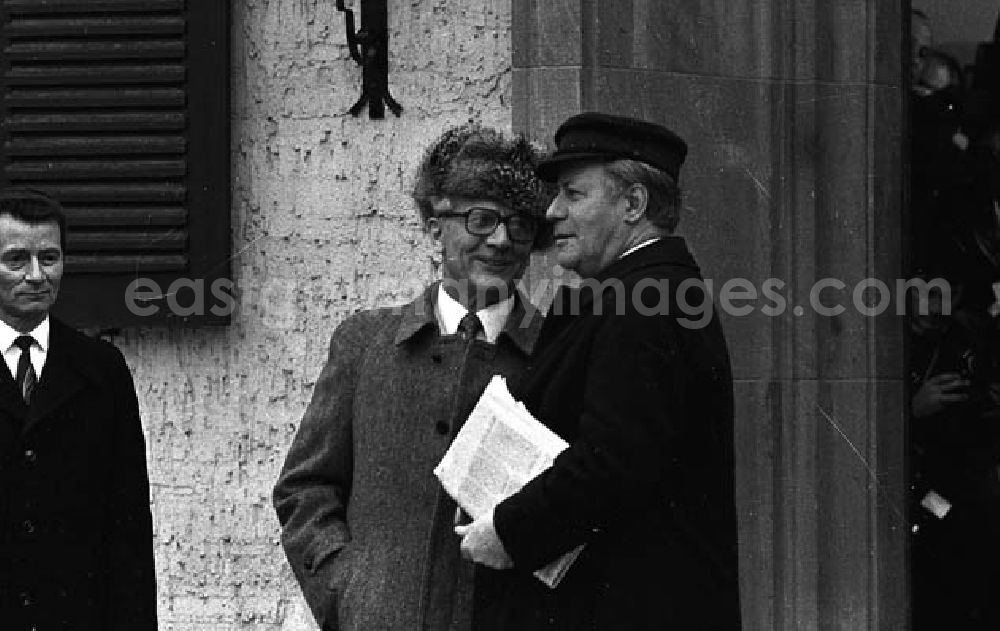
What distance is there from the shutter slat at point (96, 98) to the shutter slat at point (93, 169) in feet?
0.53

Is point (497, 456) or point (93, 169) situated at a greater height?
point (93, 169)

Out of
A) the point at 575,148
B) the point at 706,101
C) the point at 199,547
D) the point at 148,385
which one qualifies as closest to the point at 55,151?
the point at 148,385

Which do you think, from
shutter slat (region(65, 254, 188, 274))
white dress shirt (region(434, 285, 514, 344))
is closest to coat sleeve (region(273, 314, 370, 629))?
white dress shirt (region(434, 285, 514, 344))

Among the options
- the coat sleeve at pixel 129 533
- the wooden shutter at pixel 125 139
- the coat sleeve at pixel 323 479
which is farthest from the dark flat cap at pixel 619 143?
the wooden shutter at pixel 125 139

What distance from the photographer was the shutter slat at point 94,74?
585cm

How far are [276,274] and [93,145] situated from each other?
25.2 inches

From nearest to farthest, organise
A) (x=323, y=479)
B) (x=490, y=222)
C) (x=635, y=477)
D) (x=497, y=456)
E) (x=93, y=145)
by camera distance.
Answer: (x=635, y=477), (x=497, y=456), (x=490, y=222), (x=323, y=479), (x=93, y=145)

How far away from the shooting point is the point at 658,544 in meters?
3.70

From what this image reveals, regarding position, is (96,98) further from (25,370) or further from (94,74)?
(25,370)

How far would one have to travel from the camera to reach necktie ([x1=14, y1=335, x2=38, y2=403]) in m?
4.36

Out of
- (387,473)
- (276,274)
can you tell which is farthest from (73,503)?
(276,274)

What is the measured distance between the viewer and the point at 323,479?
436 cm

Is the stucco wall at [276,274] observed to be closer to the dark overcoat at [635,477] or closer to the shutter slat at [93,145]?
the shutter slat at [93,145]

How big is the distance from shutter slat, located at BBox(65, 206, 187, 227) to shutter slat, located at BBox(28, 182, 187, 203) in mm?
25
